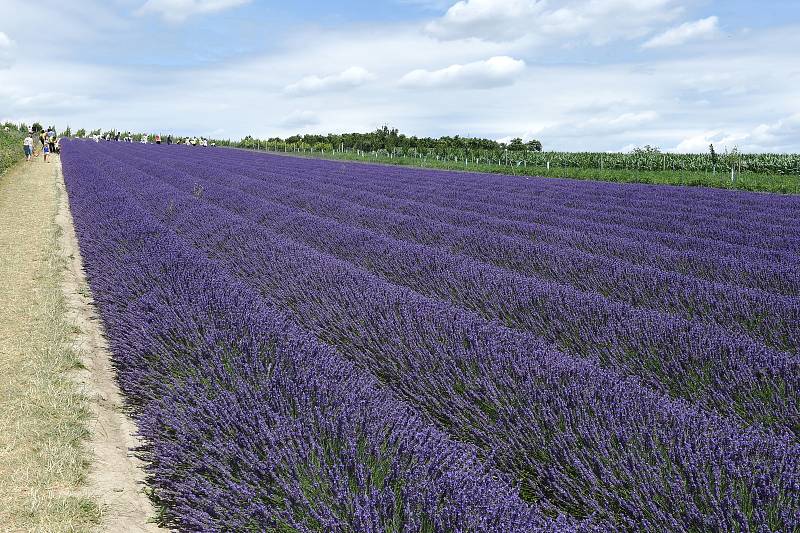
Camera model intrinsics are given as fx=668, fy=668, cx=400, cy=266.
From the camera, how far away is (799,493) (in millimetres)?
2055

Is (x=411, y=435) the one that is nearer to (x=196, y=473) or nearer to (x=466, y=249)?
(x=196, y=473)

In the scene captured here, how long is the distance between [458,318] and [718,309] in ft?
6.61

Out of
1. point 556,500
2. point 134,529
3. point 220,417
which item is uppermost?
point 220,417

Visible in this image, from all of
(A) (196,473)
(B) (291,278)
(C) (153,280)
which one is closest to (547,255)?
(B) (291,278)

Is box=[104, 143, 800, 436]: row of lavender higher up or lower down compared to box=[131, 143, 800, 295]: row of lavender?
lower down

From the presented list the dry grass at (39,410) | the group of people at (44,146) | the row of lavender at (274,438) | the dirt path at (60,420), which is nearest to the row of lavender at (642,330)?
the row of lavender at (274,438)

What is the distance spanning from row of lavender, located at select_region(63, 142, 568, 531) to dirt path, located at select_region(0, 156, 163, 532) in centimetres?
16

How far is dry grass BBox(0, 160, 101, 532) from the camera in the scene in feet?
8.60

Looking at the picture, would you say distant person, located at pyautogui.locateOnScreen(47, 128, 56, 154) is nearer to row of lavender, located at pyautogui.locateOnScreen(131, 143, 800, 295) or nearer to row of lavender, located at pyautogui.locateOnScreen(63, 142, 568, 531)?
row of lavender, located at pyautogui.locateOnScreen(131, 143, 800, 295)

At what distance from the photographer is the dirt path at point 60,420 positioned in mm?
2633

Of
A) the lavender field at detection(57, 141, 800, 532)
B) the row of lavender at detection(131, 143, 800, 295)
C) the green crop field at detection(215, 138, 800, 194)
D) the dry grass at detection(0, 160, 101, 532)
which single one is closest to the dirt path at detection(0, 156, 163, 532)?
the dry grass at detection(0, 160, 101, 532)

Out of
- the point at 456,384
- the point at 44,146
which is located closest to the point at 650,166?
the point at 44,146

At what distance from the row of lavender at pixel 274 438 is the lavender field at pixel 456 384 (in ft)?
0.04

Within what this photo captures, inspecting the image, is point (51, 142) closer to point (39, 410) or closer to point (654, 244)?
point (654, 244)
